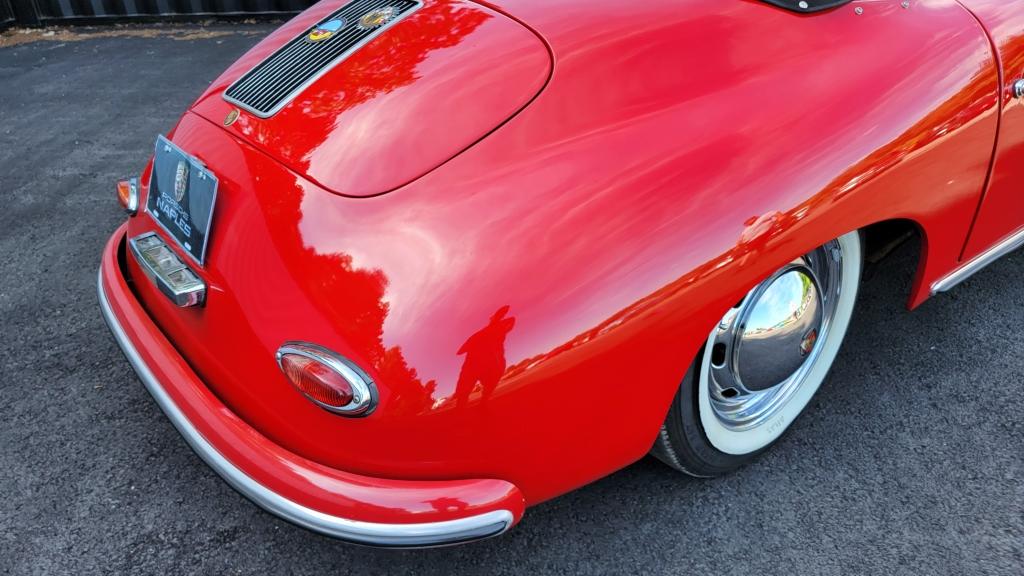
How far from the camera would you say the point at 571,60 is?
1764mm

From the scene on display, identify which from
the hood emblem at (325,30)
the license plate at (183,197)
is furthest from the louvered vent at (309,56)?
the license plate at (183,197)

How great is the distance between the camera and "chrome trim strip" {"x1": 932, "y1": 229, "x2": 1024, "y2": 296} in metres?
2.15

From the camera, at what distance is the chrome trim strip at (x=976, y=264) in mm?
2148

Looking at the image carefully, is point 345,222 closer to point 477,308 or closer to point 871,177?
point 477,308

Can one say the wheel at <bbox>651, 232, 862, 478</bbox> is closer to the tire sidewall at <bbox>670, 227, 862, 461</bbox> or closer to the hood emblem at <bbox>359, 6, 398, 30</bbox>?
the tire sidewall at <bbox>670, 227, 862, 461</bbox>

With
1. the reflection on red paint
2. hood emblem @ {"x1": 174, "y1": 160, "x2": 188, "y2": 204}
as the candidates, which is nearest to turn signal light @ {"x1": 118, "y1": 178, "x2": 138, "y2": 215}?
hood emblem @ {"x1": 174, "y1": 160, "x2": 188, "y2": 204}

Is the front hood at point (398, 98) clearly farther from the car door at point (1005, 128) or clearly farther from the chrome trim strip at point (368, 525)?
the car door at point (1005, 128)

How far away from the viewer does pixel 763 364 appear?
1963 millimetres

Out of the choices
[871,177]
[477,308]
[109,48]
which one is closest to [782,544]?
[871,177]

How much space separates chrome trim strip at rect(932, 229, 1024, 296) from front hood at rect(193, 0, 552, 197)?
4.24 ft

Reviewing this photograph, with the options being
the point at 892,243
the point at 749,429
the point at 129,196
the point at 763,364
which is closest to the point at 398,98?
the point at 129,196

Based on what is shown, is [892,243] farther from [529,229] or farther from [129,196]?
[129,196]

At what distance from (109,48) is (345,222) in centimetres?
605

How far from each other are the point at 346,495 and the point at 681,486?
3.32 feet
